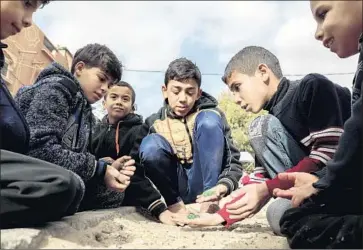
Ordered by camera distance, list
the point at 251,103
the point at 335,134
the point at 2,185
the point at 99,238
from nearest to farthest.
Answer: the point at 2,185, the point at 99,238, the point at 335,134, the point at 251,103

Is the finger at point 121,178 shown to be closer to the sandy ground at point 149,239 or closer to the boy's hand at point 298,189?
the sandy ground at point 149,239

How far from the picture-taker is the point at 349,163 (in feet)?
3.64

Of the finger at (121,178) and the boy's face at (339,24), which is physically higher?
the boy's face at (339,24)

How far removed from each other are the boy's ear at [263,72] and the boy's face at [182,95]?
0.47 metres

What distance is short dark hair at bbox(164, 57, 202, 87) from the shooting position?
251cm

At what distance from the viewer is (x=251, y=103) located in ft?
6.89

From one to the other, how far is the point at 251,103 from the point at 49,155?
104cm

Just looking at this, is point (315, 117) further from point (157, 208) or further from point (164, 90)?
point (164, 90)

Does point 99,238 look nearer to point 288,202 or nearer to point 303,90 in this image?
point 288,202

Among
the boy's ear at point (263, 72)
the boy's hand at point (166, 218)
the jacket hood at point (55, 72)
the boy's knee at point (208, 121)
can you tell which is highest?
the boy's ear at point (263, 72)

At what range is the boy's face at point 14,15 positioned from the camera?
4.23 feet

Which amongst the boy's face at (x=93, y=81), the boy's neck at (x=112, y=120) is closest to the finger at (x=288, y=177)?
the boy's face at (x=93, y=81)

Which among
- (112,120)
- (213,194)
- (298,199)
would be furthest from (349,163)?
(112,120)

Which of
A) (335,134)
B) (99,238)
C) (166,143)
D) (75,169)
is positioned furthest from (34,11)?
(335,134)
